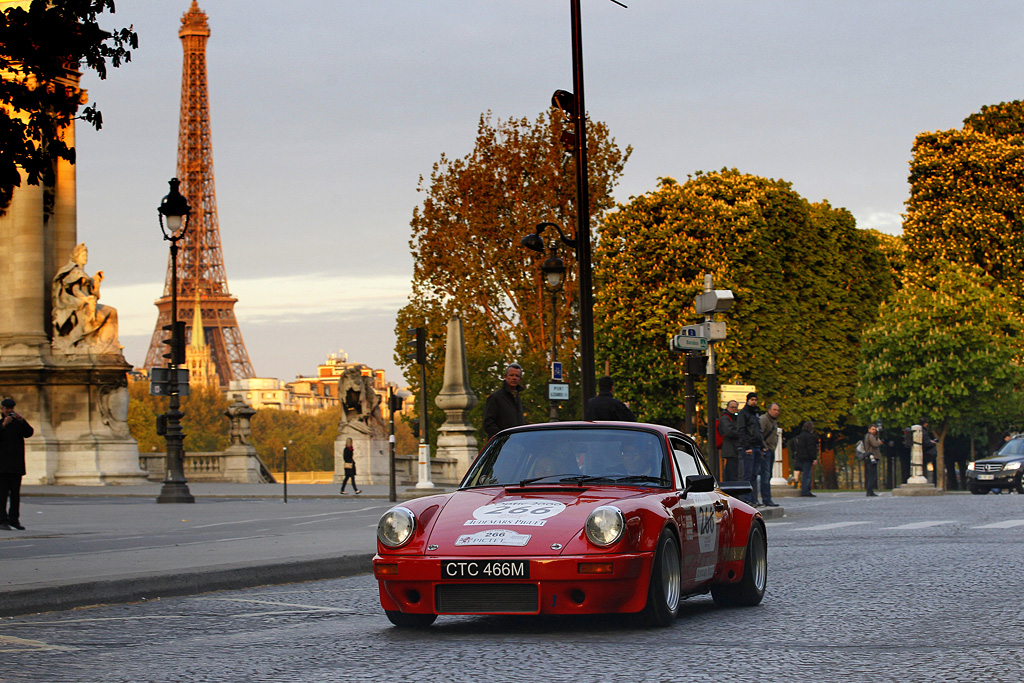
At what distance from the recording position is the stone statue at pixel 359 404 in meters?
42.8

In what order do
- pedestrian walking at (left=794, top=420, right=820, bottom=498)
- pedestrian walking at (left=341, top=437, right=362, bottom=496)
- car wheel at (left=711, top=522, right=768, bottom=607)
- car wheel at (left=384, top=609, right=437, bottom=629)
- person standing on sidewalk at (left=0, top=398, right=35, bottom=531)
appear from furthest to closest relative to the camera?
pedestrian walking at (left=341, top=437, right=362, bottom=496) → pedestrian walking at (left=794, top=420, right=820, bottom=498) → person standing on sidewalk at (left=0, top=398, right=35, bottom=531) → car wheel at (left=711, top=522, right=768, bottom=607) → car wheel at (left=384, top=609, right=437, bottom=629)

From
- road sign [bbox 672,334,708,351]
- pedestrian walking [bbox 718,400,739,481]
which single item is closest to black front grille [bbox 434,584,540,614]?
road sign [bbox 672,334,708,351]

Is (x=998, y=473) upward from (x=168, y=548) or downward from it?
downward

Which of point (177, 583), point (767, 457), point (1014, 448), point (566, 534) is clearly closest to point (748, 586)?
point (566, 534)

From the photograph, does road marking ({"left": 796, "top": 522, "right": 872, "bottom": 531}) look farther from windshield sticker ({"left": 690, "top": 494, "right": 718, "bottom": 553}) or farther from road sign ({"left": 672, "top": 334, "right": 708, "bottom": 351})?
windshield sticker ({"left": 690, "top": 494, "right": 718, "bottom": 553})

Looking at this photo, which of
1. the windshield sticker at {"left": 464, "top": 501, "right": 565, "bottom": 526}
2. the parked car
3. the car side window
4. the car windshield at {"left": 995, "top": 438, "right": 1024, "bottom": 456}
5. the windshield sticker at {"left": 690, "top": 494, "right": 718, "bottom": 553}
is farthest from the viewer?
the car windshield at {"left": 995, "top": 438, "right": 1024, "bottom": 456}

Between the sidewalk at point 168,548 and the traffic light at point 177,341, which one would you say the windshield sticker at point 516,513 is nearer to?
the sidewalk at point 168,548

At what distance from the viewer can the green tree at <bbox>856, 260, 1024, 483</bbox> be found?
57.3 m

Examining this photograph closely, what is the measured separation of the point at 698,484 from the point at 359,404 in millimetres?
34499

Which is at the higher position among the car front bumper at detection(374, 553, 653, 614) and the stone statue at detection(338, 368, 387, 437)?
the stone statue at detection(338, 368, 387, 437)

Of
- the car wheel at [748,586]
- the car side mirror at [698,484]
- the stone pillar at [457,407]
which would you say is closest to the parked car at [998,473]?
the stone pillar at [457,407]

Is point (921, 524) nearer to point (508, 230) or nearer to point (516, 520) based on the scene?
point (516, 520)

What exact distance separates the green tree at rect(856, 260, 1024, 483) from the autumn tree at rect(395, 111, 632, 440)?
1357 cm

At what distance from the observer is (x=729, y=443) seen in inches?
915
